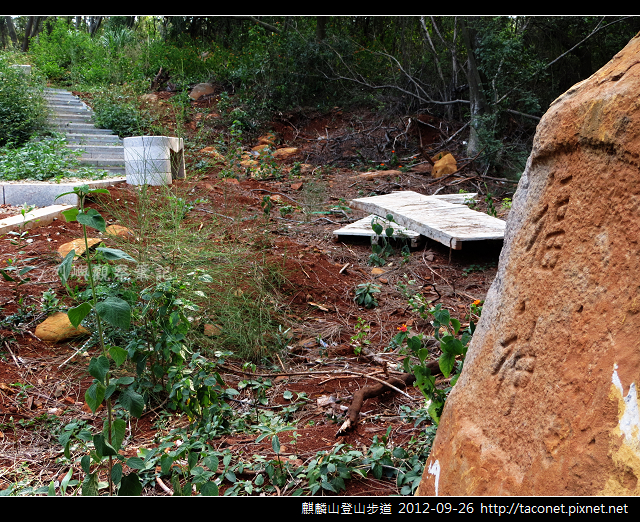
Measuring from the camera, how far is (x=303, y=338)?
12.4 feet

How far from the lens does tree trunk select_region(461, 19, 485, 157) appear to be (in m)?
8.93

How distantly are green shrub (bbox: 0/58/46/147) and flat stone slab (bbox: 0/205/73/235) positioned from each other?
365cm

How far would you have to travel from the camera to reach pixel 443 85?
10914mm

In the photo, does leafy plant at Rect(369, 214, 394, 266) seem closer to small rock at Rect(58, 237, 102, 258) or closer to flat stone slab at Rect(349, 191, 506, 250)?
flat stone slab at Rect(349, 191, 506, 250)

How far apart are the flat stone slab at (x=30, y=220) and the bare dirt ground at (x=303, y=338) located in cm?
11

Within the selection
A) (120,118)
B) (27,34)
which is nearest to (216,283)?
(120,118)

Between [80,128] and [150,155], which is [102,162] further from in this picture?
[80,128]

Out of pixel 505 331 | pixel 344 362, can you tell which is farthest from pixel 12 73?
pixel 505 331

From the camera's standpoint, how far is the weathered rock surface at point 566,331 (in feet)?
3.70

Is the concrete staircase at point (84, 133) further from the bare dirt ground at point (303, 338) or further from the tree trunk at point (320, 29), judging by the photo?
the tree trunk at point (320, 29)

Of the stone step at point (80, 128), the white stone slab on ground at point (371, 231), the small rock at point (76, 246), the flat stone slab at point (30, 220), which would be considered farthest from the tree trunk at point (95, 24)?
the small rock at point (76, 246)

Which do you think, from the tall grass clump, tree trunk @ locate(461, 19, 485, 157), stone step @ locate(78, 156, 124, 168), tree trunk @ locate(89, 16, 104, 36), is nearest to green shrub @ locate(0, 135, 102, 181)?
stone step @ locate(78, 156, 124, 168)

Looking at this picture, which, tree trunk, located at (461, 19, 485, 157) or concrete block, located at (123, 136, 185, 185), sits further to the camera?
tree trunk, located at (461, 19, 485, 157)
